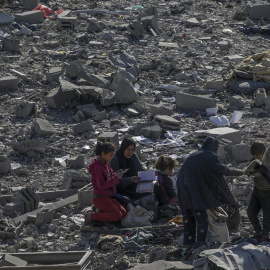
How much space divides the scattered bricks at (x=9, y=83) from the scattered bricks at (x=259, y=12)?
8.52m

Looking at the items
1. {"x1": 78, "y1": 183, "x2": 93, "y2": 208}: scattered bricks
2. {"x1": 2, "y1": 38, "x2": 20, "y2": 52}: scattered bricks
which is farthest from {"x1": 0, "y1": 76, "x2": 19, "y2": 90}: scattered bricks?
{"x1": 78, "y1": 183, "x2": 93, "y2": 208}: scattered bricks

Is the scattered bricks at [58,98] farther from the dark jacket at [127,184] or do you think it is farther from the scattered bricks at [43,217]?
the scattered bricks at [43,217]

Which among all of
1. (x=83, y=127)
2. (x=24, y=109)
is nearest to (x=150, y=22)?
(x=24, y=109)

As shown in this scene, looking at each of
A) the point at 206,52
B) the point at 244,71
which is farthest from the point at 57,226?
the point at 206,52

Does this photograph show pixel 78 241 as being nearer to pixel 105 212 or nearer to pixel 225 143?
pixel 105 212

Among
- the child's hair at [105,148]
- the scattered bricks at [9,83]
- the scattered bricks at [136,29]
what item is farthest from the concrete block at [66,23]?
the child's hair at [105,148]

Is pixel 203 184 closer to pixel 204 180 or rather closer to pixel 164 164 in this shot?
pixel 204 180

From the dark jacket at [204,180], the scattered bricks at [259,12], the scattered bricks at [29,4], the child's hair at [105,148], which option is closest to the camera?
the dark jacket at [204,180]

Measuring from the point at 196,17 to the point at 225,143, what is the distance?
414 inches

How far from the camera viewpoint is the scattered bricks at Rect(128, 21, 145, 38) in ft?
63.2

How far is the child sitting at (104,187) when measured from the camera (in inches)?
347

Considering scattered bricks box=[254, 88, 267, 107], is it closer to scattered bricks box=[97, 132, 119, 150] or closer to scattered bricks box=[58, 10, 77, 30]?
scattered bricks box=[97, 132, 119, 150]

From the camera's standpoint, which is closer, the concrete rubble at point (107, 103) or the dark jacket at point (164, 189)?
the concrete rubble at point (107, 103)

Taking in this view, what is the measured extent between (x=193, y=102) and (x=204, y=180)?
625 centimetres
